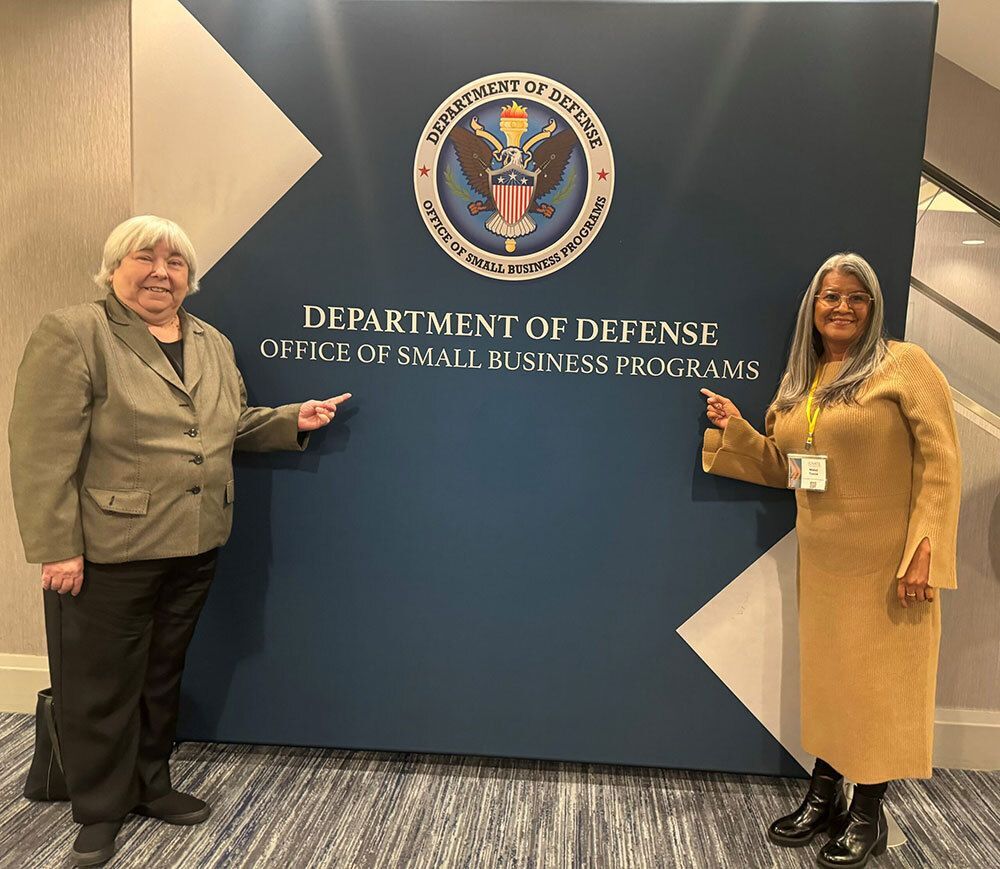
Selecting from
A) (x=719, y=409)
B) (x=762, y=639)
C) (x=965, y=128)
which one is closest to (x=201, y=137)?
(x=719, y=409)

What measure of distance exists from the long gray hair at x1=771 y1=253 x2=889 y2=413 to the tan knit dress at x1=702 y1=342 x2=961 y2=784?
0.11 ft

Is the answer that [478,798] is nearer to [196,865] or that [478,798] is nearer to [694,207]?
[196,865]

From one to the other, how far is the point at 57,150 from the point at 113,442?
51.7 inches

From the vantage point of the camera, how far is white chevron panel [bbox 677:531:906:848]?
232 cm

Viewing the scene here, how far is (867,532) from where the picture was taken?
6.44ft

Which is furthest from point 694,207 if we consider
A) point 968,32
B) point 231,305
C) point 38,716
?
point 38,716

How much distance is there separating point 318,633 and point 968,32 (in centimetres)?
325

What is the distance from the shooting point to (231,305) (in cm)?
233

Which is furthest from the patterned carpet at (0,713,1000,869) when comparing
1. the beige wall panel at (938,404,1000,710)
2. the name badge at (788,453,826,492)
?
the name badge at (788,453,826,492)

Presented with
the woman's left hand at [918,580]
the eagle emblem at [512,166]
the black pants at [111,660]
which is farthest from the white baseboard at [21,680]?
the woman's left hand at [918,580]

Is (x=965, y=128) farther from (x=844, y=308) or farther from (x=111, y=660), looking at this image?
(x=111, y=660)

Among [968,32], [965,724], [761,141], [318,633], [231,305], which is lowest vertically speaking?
[965,724]

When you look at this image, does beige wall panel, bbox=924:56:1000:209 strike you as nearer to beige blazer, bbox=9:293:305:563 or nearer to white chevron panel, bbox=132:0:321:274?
white chevron panel, bbox=132:0:321:274

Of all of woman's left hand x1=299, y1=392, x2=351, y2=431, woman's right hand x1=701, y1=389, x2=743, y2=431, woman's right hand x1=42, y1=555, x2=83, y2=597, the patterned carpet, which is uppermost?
woman's right hand x1=701, y1=389, x2=743, y2=431
